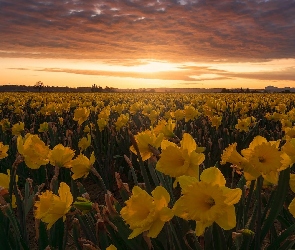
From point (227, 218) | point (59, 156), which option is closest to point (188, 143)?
point (227, 218)

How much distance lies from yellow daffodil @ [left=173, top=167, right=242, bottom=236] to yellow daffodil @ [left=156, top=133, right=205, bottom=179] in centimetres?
13

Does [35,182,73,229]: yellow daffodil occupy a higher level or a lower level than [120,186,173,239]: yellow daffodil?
lower

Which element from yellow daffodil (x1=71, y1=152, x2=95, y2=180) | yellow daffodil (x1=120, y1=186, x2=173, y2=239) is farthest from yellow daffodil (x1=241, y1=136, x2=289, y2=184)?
yellow daffodil (x1=71, y1=152, x2=95, y2=180)

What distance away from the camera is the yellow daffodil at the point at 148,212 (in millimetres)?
1341

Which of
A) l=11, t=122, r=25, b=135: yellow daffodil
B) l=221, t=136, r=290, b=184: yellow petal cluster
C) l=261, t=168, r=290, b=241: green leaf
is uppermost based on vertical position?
l=221, t=136, r=290, b=184: yellow petal cluster

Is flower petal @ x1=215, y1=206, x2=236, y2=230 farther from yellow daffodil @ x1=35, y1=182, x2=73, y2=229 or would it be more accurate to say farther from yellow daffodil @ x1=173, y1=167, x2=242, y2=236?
yellow daffodil @ x1=35, y1=182, x2=73, y2=229

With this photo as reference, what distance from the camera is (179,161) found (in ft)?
5.01

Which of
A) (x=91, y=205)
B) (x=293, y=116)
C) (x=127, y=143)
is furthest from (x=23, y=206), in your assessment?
(x=293, y=116)

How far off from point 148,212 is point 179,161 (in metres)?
0.24

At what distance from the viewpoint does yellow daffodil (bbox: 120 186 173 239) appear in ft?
4.40

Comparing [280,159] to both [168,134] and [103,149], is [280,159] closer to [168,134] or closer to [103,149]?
[168,134]

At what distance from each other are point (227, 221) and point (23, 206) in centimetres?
129

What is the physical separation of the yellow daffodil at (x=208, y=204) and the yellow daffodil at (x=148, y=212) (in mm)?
60

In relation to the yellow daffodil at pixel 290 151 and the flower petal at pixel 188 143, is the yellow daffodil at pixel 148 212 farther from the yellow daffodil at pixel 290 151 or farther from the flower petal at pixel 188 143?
the yellow daffodil at pixel 290 151
